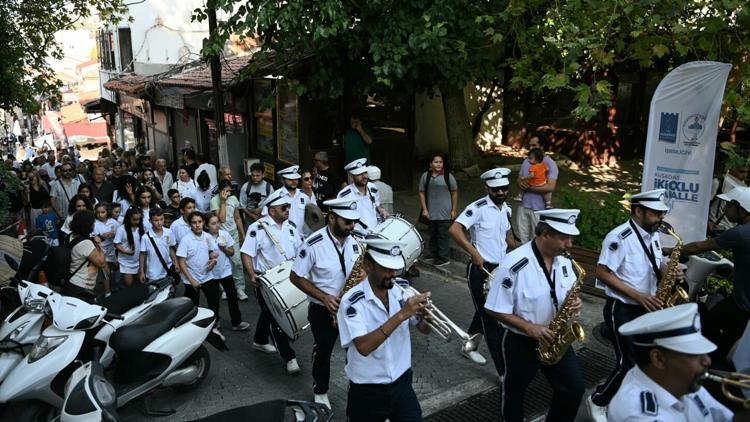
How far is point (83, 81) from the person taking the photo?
143 feet

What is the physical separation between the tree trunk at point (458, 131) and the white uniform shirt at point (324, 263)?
28.3 ft

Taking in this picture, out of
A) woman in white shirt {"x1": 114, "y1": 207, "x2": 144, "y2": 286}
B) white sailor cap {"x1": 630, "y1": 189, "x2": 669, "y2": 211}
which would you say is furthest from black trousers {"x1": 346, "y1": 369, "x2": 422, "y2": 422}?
woman in white shirt {"x1": 114, "y1": 207, "x2": 144, "y2": 286}

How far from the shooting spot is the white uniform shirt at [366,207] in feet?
24.8

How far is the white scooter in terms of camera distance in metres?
4.63

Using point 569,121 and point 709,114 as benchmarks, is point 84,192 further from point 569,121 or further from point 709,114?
point 569,121

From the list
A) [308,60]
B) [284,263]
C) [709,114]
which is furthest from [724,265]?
[308,60]

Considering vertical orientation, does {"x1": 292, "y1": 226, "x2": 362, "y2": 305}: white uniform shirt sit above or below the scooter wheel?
above

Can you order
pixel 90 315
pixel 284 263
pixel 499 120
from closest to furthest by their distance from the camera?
pixel 90 315 < pixel 284 263 < pixel 499 120

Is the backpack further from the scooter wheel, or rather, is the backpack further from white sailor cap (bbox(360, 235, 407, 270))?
white sailor cap (bbox(360, 235, 407, 270))

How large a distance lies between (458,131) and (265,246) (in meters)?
8.52

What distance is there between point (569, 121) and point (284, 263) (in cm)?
1316

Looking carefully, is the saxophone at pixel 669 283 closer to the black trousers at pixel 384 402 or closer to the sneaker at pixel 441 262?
the black trousers at pixel 384 402

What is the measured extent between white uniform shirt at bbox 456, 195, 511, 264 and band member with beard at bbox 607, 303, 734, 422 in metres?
3.49

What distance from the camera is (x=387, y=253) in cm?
387
